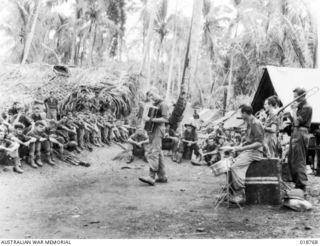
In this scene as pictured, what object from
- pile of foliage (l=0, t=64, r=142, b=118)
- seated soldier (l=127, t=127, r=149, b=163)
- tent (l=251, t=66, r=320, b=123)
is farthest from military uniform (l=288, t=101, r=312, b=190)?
pile of foliage (l=0, t=64, r=142, b=118)

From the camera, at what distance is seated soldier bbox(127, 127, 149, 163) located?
1034cm

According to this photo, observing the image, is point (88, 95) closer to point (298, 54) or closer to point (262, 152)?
point (298, 54)

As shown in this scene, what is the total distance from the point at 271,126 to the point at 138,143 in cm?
407

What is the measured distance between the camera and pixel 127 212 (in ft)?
17.5

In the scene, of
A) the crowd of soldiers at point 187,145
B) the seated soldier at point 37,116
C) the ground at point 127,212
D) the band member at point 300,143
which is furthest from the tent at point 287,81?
the seated soldier at point 37,116

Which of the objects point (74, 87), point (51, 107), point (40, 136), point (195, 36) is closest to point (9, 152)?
point (40, 136)

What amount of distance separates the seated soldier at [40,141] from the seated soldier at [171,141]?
3.65m

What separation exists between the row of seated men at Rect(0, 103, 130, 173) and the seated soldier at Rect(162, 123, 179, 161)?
2.34 meters

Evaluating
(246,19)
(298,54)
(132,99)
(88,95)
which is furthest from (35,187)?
(246,19)

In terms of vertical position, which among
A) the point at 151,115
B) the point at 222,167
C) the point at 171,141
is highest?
the point at 151,115

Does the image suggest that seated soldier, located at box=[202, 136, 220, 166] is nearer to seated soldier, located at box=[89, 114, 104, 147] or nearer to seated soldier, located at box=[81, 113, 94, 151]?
seated soldier, located at box=[81, 113, 94, 151]

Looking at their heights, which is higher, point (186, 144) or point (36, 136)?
point (36, 136)

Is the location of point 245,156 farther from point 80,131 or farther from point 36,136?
point 80,131

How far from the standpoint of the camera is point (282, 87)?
9.81m
